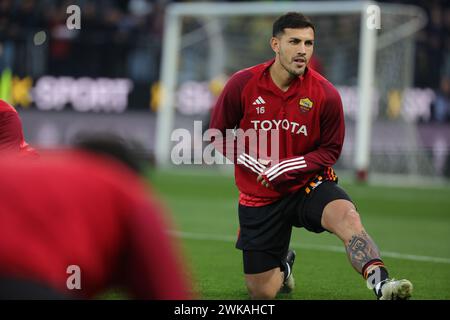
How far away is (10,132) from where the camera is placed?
7.48 metres

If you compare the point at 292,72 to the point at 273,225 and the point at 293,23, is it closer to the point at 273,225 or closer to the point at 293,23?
the point at 293,23

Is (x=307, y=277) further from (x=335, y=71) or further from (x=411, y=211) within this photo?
(x=335, y=71)

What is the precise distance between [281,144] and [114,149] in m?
4.53

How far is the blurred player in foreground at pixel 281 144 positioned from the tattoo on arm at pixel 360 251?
0.42 meters

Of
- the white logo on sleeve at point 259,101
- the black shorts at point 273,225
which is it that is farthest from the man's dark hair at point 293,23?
the black shorts at point 273,225

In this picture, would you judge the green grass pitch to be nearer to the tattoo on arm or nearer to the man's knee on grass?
the man's knee on grass

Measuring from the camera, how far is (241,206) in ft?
24.6

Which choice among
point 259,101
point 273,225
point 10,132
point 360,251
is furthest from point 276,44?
point 10,132

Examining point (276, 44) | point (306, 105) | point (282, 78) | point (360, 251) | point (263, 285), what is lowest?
point (263, 285)

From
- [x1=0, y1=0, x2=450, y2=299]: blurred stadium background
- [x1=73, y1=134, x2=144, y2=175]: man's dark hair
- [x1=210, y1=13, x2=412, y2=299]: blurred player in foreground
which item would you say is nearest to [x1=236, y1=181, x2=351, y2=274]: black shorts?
[x1=210, y1=13, x2=412, y2=299]: blurred player in foreground

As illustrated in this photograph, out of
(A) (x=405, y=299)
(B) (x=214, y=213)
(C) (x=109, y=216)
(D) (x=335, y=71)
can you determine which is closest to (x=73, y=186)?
(C) (x=109, y=216)

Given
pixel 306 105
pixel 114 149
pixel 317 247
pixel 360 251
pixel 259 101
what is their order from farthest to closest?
pixel 317 247 < pixel 259 101 < pixel 306 105 < pixel 360 251 < pixel 114 149

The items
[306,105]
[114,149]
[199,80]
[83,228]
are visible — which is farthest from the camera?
[199,80]

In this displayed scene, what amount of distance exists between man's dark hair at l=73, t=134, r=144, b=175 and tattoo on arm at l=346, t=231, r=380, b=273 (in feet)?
12.9
